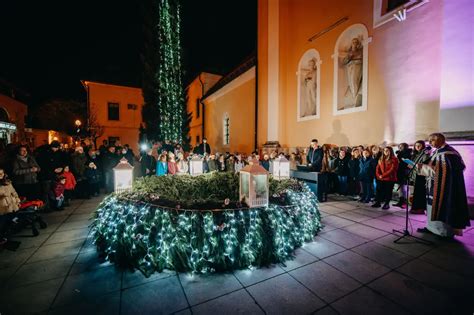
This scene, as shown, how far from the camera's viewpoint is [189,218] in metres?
2.96

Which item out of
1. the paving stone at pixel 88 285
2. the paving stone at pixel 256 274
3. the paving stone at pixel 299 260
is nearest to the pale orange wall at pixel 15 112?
the paving stone at pixel 88 285

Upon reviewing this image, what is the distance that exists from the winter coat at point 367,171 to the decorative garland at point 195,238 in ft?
15.1

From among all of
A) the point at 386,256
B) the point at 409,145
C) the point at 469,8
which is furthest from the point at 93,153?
the point at 469,8

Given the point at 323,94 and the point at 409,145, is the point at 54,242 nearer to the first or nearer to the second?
the point at 409,145

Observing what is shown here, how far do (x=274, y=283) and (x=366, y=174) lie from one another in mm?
5427

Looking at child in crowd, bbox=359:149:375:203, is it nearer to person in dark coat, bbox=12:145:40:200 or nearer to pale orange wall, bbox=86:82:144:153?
person in dark coat, bbox=12:145:40:200

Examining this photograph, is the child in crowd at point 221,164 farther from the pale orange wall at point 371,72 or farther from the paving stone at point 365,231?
the paving stone at point 365,231

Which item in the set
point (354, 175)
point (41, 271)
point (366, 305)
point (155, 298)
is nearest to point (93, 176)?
point (41, 271)

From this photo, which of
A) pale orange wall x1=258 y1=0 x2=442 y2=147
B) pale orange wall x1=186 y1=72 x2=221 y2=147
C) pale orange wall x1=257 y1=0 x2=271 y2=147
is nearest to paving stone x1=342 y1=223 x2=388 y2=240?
pale orange wall x1=258 y1=0 x2=442 y2=147

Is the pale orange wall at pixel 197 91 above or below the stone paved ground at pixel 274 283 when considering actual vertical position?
above

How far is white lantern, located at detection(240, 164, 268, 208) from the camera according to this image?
3057mm

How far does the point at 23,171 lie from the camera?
16.7ft

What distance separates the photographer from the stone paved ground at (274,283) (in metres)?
2.25

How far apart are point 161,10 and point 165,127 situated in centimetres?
776
